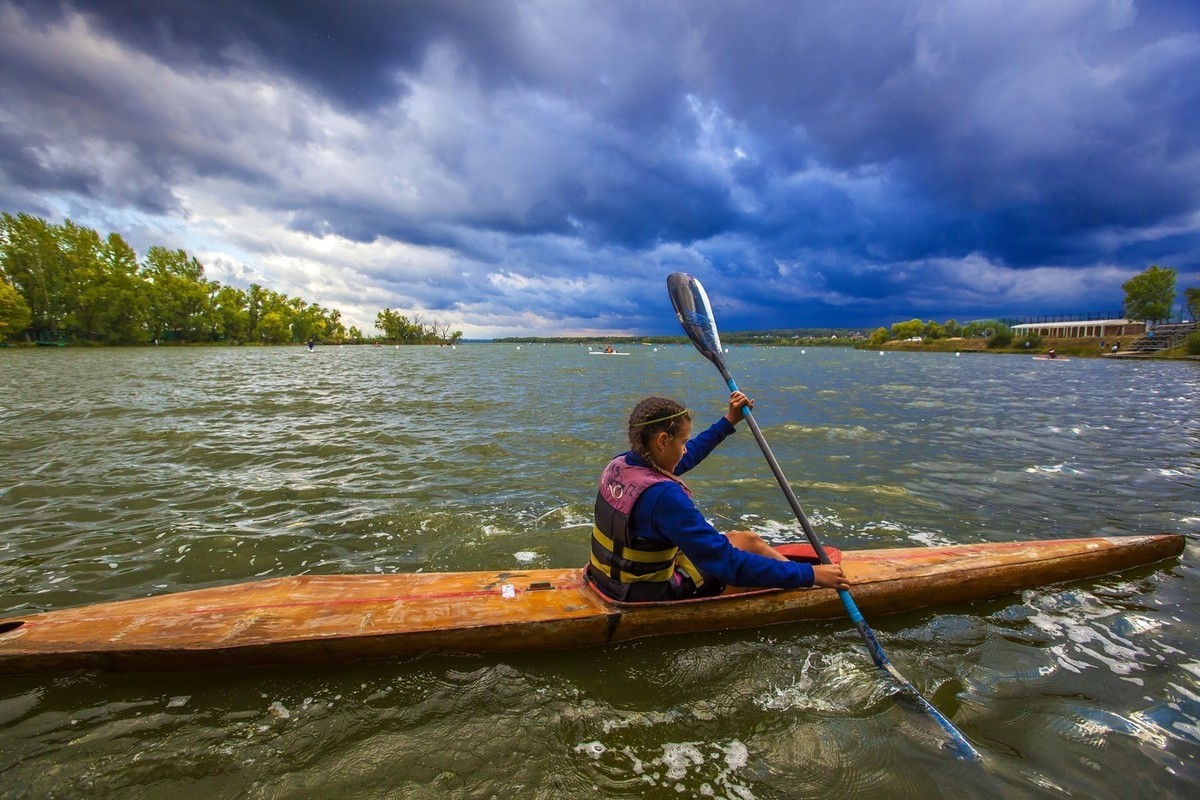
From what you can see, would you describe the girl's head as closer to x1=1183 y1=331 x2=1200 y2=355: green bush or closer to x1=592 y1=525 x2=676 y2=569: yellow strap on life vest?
x1=592 y1=525 x2=676 y2=569: yellow strap on life vest

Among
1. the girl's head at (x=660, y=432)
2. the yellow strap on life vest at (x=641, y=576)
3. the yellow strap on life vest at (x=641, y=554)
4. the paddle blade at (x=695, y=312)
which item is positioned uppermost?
the paddle blade at (x=695, y=312)

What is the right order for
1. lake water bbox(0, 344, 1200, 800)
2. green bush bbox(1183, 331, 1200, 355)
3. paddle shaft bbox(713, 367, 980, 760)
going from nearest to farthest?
lake water bbox(0, 344, 1200, 800), paddle shaft bbox(713, 367, 980, 760), green bush bbox(1183, 331, 1200, 355)

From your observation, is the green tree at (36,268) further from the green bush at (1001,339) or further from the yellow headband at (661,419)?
the green bush at (1001,339)

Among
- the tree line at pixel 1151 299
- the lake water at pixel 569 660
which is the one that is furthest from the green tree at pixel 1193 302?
the lake water at pixel 569 660

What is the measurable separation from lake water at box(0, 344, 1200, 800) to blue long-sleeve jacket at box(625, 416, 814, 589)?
2.72 feet

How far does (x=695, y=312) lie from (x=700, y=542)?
13.9 ft

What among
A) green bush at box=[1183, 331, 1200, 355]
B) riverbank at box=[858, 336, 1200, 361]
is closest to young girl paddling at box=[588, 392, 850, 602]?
riverbank at box=[858, 336, 1200, 361]

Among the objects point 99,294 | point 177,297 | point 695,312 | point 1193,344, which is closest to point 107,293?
point 99,294

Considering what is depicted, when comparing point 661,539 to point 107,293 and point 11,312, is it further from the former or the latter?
point 107,293

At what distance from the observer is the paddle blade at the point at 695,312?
22.2ft

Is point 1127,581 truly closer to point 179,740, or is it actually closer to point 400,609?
point 400,609

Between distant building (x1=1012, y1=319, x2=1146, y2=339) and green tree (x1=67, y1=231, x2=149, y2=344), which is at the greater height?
green tree (x1=67, y1=231, x2=149, y2=344)

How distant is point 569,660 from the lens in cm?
379

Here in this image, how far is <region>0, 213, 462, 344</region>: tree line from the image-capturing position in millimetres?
68125
